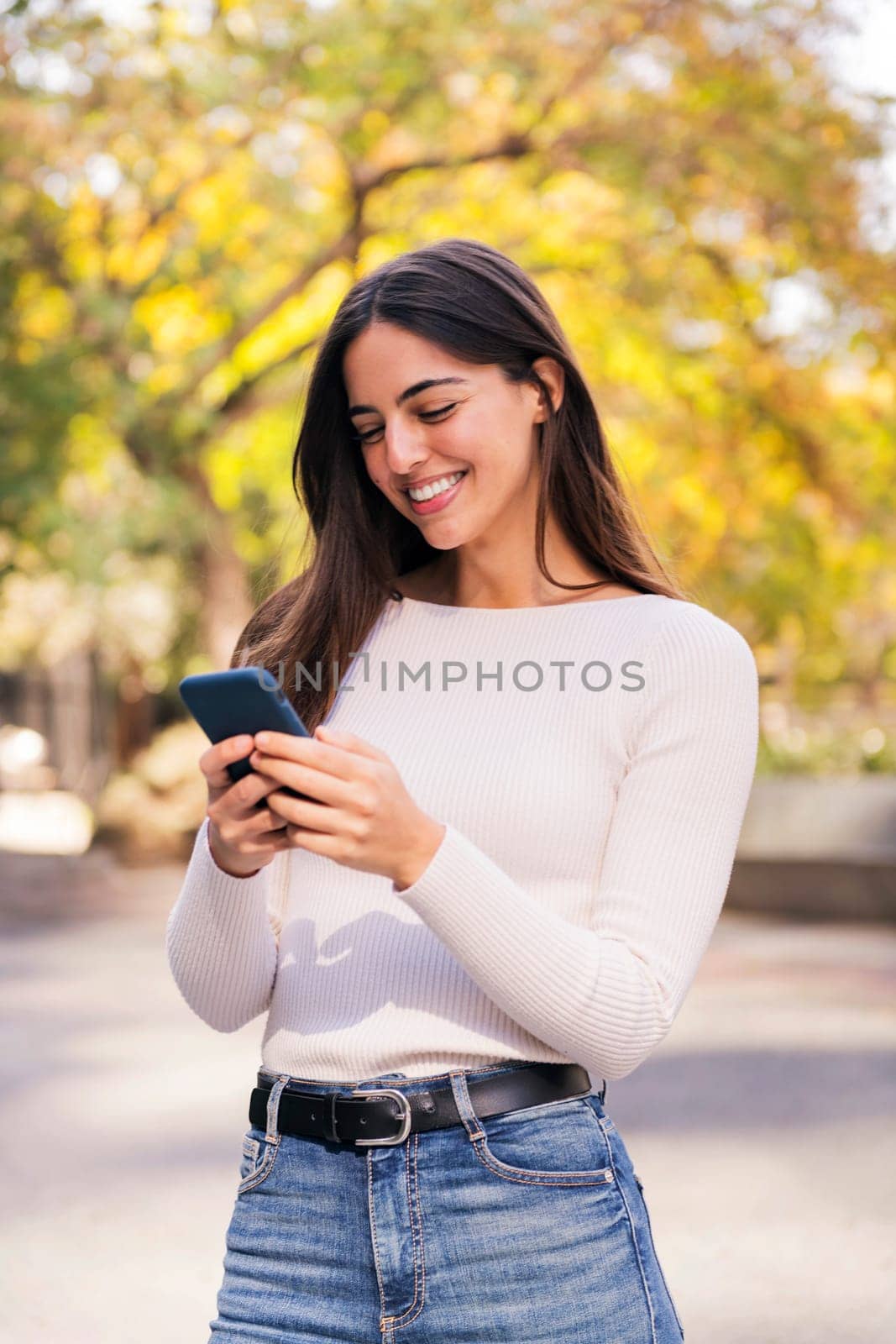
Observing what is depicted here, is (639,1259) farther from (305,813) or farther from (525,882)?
(305,813)

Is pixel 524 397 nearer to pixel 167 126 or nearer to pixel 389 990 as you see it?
pixel 389 990

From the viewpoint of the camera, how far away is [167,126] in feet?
46.2

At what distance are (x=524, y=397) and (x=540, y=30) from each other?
1260 centimetres

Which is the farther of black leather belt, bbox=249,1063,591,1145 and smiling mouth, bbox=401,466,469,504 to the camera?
smiling mouth, bbox=401,466,469,504

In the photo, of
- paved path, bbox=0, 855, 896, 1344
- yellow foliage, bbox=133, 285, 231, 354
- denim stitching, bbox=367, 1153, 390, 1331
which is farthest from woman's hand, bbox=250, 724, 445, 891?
yellow foliage, bbox=133, 285, 231, 354

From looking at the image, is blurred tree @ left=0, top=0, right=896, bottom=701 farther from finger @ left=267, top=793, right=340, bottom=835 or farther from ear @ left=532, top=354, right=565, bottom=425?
finger @ left=267, top=793, right=340, bottom=835

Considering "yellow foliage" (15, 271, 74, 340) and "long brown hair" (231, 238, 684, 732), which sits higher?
"yellow foliage" (15, 271, 74, 340)

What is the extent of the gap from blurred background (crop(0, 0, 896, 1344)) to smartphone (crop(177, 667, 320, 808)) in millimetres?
5897

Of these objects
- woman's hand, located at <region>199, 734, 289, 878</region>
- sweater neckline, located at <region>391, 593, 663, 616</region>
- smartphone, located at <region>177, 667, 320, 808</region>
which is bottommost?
woman's hand, located at <region>199, 734, 289, 878</region>

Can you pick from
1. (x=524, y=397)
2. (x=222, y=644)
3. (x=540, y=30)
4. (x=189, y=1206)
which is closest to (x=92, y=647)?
(x=222, y=644)

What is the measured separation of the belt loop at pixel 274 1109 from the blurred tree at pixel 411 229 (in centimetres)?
1071

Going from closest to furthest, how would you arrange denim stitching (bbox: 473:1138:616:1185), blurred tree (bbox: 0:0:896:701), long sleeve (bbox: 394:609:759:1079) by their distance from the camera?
long sleeve (bbox: 394:609:759:1079)
denim stitching (bbox: 473:1138:616:1185)
blurred tree (bbox: 0:0:896:701)

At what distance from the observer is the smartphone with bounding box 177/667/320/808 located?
166 centimetres

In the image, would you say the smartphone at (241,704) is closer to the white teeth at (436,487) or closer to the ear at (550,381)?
the white teeth at (436,487)
